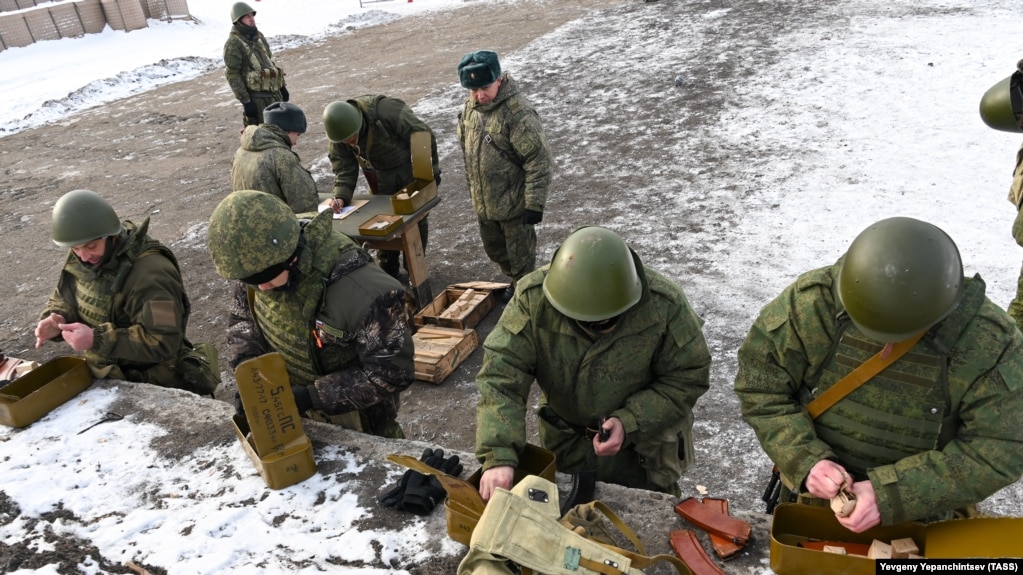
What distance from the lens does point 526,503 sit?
7.30 feet

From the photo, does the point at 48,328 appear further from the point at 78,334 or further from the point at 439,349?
the point at 439,349

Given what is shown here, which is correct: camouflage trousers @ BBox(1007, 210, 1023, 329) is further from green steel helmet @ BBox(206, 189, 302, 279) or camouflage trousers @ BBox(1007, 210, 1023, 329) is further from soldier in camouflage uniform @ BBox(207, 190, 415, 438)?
green steel helmet @ BBox(206, 189, 302, 279)

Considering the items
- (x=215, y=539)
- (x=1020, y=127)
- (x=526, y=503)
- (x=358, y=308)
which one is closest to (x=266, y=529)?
(x=215, y=539)

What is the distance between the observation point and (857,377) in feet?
7.68

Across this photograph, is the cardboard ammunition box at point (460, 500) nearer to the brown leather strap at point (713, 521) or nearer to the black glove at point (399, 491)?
the black glove at point (399, 491)

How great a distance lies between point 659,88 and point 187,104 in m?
9.82

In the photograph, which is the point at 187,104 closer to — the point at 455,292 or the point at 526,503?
the point at 455,292

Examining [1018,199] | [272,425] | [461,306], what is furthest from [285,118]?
[1018,199]

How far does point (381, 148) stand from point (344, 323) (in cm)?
370

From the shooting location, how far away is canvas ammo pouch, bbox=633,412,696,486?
3.01 meters

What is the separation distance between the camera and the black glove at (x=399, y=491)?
2.93 metres

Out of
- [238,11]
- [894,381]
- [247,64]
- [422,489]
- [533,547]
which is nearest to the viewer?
[533,547]

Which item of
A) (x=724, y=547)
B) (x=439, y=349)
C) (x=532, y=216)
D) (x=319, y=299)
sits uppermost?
(x=319, y=299)

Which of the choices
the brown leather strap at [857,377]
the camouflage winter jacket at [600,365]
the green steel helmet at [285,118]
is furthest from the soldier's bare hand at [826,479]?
the green steel helmet at [285,118]
